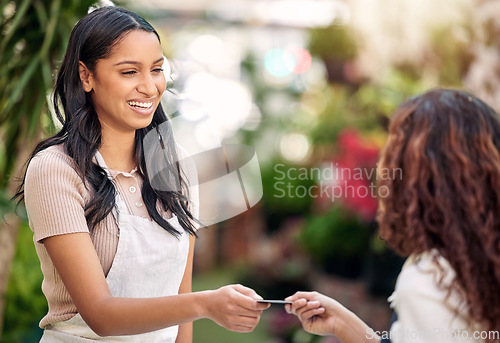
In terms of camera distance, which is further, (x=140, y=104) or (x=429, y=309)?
(x=140, y=104)

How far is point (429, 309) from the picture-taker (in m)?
1.03

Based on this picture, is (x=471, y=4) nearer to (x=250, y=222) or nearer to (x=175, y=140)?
(x=175, y=140)

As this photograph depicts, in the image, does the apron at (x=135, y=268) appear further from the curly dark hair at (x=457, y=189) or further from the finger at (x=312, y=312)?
the curly dark hair at (x=457, y=189)

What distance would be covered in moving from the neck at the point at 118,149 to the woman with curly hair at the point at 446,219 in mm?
519

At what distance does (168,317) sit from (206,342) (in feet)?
10.4

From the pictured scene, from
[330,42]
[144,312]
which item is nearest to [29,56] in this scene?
[144,312]

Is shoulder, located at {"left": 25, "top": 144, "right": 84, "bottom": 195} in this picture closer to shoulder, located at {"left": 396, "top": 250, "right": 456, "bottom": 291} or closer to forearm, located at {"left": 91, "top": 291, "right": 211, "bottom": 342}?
forearm, located at {"left": 91, "top": 291, "right": 211, "bottom": 342}

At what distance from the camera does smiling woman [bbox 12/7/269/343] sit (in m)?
1.11

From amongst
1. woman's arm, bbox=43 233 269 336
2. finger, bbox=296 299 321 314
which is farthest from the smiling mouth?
finger, bbox=296 299 321 314

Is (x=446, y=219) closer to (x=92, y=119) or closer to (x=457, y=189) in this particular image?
(x=457, y=189)

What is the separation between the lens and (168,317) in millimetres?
1115

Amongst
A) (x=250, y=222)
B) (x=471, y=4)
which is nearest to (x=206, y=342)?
(x=250, y=222)

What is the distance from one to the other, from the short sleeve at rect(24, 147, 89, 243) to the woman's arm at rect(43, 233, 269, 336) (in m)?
0.02

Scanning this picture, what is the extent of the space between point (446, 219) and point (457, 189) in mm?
55
